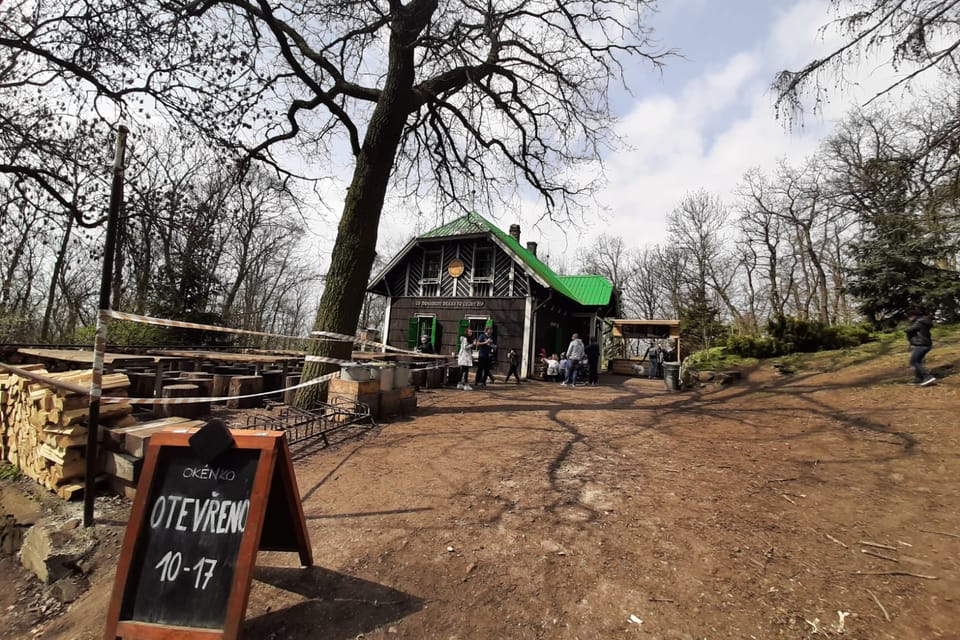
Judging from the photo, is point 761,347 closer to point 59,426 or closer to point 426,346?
point 426,346

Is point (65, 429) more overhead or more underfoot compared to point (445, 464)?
more overhead

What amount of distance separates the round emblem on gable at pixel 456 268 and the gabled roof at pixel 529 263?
104 cm

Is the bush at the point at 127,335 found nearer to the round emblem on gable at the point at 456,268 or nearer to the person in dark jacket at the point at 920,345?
the round emblem on gable at the point at 456,268

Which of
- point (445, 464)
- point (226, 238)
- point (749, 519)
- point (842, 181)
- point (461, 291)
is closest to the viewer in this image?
point (749, 519)

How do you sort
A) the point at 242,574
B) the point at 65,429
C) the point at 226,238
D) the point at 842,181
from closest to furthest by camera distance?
the point at 242,574 → the point at 65,429 → the point at 842,181 → the point at 226,238

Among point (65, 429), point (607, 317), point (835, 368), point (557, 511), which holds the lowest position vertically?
point (557, 511)

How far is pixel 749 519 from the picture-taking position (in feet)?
10.3

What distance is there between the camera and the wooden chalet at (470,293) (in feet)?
48.4

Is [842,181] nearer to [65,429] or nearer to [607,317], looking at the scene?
[607,317]

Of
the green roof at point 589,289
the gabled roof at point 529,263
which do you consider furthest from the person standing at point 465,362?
the green roof at point 589,289

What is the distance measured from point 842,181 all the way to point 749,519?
16.5m

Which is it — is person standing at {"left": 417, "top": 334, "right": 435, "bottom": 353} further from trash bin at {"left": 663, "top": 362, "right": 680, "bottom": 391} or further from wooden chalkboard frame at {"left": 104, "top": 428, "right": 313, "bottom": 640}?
wooden chalkboard frame at {"left": 104, "top": 428, "right": 313, "bottom": 640}

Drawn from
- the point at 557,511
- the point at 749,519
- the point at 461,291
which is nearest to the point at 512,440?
the point at 557,511

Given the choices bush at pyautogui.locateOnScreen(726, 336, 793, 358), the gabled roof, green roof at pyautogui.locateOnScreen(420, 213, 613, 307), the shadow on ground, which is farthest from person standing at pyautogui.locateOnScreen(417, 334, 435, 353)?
the shadow on ground
